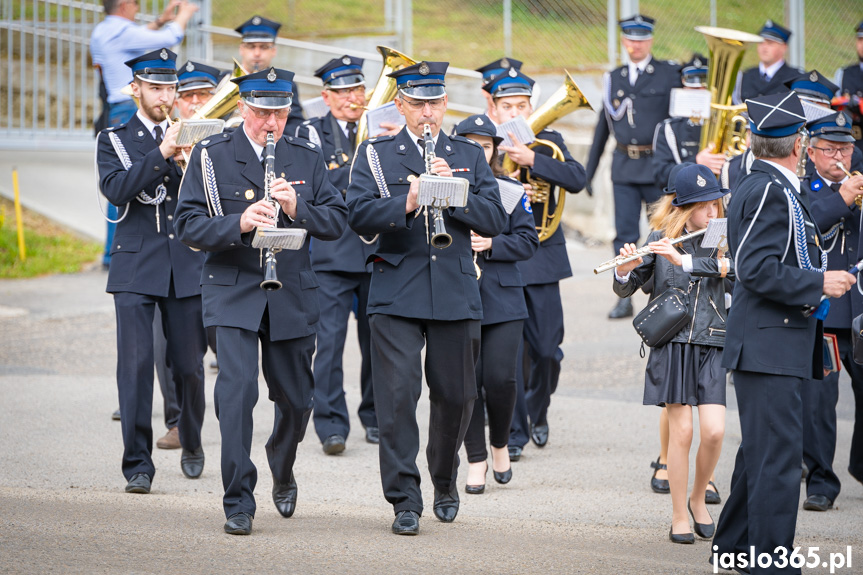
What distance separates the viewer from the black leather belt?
10.9 metres

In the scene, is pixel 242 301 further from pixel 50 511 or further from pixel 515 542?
pixel 515 542

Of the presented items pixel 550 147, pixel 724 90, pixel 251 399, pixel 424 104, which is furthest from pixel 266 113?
pixel 724 90

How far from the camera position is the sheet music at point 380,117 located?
7.13 m

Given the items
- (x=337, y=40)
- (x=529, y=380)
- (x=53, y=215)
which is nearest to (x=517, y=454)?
(x=529, y=380)

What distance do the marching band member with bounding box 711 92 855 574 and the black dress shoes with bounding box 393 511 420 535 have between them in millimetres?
1604

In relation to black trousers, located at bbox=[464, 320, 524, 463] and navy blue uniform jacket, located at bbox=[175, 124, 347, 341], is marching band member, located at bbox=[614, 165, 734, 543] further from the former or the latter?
navy blue uniform jacket, located at bbox=[175, 124, 347, 341]

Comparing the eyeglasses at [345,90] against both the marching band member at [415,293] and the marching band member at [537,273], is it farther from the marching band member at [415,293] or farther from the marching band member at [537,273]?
the marching band member at [415,293]

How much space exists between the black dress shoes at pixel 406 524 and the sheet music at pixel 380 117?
8.57 ft

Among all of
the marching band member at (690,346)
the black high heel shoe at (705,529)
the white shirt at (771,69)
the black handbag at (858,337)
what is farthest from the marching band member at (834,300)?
the white shirt at (771,69)

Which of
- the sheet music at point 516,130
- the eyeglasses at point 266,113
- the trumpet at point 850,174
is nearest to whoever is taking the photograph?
the eyeglasses at point 266,113

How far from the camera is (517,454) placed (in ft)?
24.5

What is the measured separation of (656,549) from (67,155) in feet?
38.9

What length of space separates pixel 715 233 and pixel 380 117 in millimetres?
2437

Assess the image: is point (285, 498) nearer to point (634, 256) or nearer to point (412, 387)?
point (412, 387)
